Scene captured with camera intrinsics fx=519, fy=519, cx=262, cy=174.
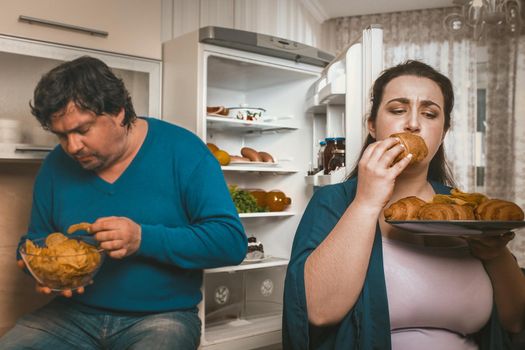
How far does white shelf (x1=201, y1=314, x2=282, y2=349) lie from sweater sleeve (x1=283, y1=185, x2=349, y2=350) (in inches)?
34.2

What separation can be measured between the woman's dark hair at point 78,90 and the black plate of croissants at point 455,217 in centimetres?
77

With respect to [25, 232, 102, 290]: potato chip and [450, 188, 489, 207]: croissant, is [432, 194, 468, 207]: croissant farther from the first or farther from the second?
[25, 232, 102, 290]: potato chip

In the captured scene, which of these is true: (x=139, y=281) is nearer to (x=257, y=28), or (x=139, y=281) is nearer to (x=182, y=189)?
(x=182, y=189)

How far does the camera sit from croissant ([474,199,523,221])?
36.1 inches

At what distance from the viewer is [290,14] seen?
3357 millimetres

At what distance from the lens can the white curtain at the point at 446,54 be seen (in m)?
3.83

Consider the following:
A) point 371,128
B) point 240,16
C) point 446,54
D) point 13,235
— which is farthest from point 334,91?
point 446,54

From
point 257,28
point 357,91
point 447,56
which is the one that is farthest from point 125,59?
point 447,56

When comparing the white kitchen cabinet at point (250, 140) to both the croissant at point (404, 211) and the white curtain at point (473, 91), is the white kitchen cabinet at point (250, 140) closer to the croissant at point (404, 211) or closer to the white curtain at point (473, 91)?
the croissant at point (404, 211)

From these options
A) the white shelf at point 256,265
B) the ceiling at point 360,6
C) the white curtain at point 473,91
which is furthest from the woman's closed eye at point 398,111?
the white curtain at point 473,91

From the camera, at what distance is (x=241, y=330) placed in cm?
202

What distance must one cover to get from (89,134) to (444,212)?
87 centimetres

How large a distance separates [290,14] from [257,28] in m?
0.65

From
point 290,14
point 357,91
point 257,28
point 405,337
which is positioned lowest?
point 405,337
